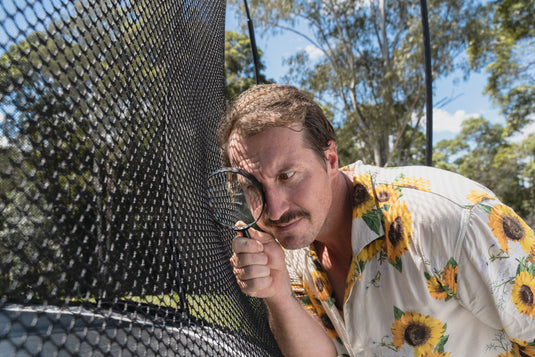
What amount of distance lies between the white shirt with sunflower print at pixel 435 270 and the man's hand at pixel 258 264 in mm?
269

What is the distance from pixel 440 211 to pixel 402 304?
35 cm

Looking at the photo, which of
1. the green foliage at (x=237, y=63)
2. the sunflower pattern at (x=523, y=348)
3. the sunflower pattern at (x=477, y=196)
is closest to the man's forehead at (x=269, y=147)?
the sunflower pattern at (x=477, y=196)

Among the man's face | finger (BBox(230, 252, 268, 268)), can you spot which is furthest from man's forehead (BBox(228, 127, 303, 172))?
finger (BBox(230, 252, 268, 268))

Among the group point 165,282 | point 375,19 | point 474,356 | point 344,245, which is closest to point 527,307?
point 474,356

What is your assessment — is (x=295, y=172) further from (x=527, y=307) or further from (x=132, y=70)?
(x=527, y=307)

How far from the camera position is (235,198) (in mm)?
1471

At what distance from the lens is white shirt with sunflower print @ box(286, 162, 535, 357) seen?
3.87ft

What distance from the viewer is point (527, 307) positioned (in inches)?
46.2

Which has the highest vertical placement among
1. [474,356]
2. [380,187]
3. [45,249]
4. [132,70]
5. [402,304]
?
[132,70]

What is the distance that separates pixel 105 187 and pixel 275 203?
0.72m

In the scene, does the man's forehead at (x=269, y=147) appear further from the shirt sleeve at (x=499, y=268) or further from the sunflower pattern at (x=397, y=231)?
the shirt sleeve at (x=499, y=268)

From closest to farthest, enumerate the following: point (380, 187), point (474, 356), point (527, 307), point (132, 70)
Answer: point (132, 70), point (527, 307), point (474, 356), point (380, 187)

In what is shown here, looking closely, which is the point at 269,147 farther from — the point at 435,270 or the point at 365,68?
the point at 365,68

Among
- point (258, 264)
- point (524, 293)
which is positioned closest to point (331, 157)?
point (258, 264)
